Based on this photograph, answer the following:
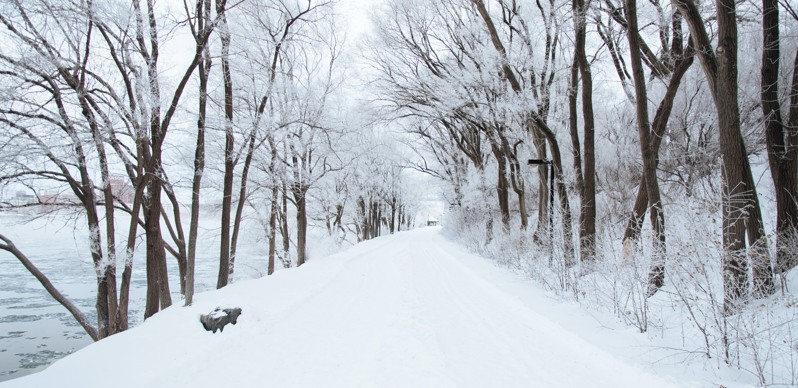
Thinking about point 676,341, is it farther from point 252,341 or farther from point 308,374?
point 252,341

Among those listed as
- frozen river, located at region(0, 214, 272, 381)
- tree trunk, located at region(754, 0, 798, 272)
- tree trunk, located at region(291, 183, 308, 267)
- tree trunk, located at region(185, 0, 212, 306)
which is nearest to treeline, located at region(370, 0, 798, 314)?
tree trunk, located at region(754, 0, 798, 272)

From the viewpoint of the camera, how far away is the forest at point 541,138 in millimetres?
4496

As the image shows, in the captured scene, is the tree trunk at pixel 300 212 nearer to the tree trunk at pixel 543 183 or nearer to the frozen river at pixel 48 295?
the frozen river at pixel 48 295

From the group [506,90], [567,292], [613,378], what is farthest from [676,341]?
[506,90]

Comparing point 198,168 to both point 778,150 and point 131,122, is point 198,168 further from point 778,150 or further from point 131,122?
point 778,150

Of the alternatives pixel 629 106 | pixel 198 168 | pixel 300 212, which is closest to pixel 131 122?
pixel 198 168

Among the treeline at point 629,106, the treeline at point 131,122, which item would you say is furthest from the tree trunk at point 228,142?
the treeline at point 629,106

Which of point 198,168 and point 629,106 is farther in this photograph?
point 629,106

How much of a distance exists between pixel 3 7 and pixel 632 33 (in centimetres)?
1236

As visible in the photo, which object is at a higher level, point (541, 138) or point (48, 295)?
point (541, 138)

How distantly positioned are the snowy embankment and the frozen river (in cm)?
531

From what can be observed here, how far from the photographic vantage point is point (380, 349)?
4.48 metres

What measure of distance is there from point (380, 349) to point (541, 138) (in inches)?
372

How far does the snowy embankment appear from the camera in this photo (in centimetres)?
370
